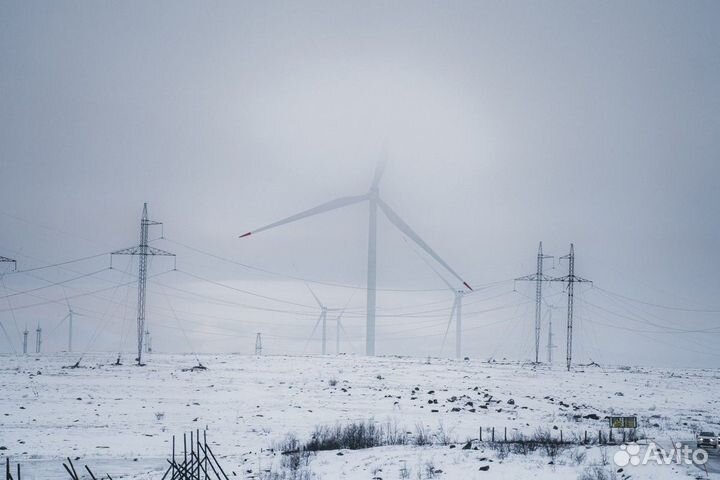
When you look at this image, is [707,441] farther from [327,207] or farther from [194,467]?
[327,207]

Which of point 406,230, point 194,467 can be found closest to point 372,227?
point 406,230

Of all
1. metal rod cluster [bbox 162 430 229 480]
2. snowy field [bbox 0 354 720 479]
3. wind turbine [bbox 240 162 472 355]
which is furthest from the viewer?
wind turbine [bbox 240 162 472 355]

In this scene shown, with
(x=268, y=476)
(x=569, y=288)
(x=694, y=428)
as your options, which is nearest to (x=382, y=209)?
(x=569, y=288)

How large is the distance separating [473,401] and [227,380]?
21.0m

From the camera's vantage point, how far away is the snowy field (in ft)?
86.6

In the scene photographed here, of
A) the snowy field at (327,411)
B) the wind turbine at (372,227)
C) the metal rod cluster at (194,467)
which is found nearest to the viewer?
the metal rod cluster at (194,467)

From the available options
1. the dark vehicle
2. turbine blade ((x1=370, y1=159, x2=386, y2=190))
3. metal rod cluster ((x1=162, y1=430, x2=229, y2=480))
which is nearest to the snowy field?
metal rod cluster ((x1=162, y1=430, x2=229, y2=480))

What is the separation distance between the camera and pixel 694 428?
35.4 meters

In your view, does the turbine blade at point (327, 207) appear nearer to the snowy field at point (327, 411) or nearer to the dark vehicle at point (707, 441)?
the snowy field at point (327, 411)

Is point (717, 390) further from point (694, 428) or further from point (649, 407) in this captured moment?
point (694, 428)

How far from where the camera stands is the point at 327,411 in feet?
138

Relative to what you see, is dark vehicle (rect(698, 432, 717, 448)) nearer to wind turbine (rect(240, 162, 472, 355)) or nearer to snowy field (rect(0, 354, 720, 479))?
snowy field (rect(0, 354, 720, 479))

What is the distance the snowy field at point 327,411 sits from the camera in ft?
86.6

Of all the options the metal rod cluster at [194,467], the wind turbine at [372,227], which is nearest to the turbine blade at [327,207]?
the wind turbine at [372,227]
